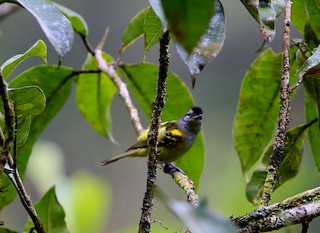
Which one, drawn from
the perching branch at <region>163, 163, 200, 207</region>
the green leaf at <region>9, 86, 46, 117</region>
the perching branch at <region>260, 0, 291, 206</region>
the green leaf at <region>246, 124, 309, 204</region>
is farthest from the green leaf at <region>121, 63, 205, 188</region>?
the green leaf at <region>9, 86, 46, 117</region>

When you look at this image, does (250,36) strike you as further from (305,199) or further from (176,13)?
(176,13)

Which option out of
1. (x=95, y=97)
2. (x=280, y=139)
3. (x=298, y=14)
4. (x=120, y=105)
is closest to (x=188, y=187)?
(x=280, y=139)

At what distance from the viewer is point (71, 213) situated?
61.7 inches

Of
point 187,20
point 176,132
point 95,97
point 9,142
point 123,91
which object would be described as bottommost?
point 176,132

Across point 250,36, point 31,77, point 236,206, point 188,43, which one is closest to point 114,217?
point 250,36

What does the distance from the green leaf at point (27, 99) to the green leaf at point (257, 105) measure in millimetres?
608

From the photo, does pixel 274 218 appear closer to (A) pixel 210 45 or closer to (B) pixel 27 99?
(A) pixel 210 45

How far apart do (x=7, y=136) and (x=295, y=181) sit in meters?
1.67

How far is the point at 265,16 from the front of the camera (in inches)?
35.4

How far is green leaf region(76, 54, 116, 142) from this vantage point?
71.1 inches

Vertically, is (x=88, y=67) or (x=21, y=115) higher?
(x=21, y=115)

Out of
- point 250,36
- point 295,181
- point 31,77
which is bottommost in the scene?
point 250,36

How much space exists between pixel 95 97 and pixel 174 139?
1.06ft

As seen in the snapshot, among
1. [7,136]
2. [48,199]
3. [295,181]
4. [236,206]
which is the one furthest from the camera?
[295,181]
